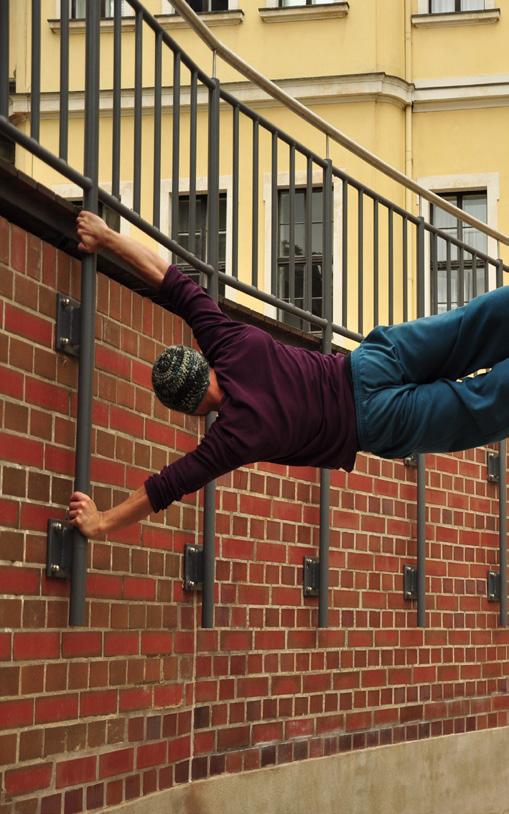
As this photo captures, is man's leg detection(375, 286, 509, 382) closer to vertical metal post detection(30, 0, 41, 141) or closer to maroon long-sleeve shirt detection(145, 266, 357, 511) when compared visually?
maroon long-sleeve shirt detection(145, 266, 357, 511)

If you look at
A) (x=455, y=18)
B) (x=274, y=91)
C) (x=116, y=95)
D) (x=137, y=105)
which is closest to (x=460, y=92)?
(x=455, y=18)

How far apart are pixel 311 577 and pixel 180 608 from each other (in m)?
1.31

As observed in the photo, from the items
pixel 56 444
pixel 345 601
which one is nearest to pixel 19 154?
pixel 56 444

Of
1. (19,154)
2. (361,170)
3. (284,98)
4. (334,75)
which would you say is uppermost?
(334,75)

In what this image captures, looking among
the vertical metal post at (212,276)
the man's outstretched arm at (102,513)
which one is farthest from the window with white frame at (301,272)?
the man's outstretched arm at (102,513)

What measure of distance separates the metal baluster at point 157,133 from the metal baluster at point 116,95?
0.18m

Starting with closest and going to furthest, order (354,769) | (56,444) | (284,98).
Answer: (56,444), (284,98), (354,769)

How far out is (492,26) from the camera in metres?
21.0

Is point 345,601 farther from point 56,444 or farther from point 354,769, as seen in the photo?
point 56,444

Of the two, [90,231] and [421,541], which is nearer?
[90,231]

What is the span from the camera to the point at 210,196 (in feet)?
21.4

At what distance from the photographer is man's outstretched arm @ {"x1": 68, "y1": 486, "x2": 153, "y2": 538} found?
5117 millimetres

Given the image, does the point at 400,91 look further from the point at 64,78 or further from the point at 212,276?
the point at 64,78

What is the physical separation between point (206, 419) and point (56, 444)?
1363mm
